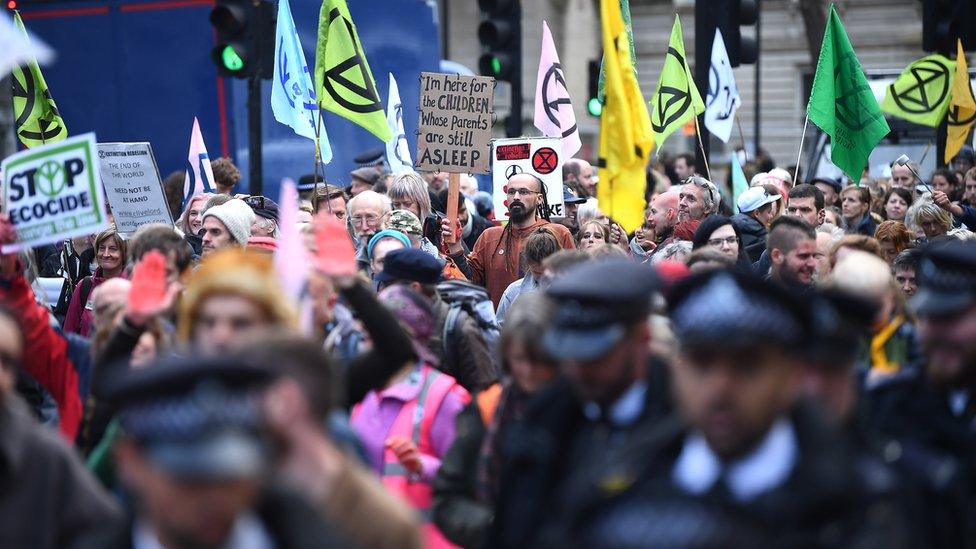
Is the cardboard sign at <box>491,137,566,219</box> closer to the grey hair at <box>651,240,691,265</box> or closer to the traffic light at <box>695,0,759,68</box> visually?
the traffic light at <box>695,0,759,68</box>

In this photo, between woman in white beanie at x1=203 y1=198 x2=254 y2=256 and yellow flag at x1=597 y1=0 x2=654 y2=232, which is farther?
yellow flag at x1=597 y1=0 x2=654 y2=232

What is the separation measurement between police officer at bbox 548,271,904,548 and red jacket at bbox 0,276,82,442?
3.10 metres

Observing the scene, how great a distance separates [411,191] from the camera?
32.4 ft

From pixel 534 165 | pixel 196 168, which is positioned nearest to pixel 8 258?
pixel 196 168

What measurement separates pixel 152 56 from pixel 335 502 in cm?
1238

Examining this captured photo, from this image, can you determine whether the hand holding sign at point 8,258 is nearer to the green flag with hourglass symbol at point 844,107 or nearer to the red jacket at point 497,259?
the red jacket at point 497,259

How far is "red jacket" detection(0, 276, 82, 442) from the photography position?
5379 mm

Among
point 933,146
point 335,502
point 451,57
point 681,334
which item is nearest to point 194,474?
point 335,502

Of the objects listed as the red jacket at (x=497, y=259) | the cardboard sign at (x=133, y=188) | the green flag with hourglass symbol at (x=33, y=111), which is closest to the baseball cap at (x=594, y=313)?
the red jacket at (x=497, y=259)

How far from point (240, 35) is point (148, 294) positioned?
7855 mm

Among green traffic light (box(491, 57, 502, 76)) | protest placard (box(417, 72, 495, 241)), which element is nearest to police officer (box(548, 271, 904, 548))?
protest placard (box(417, 72, 495, 241))

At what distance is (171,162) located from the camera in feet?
48.1

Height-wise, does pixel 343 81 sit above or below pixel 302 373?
above

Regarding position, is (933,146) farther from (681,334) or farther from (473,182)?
(681,334)
